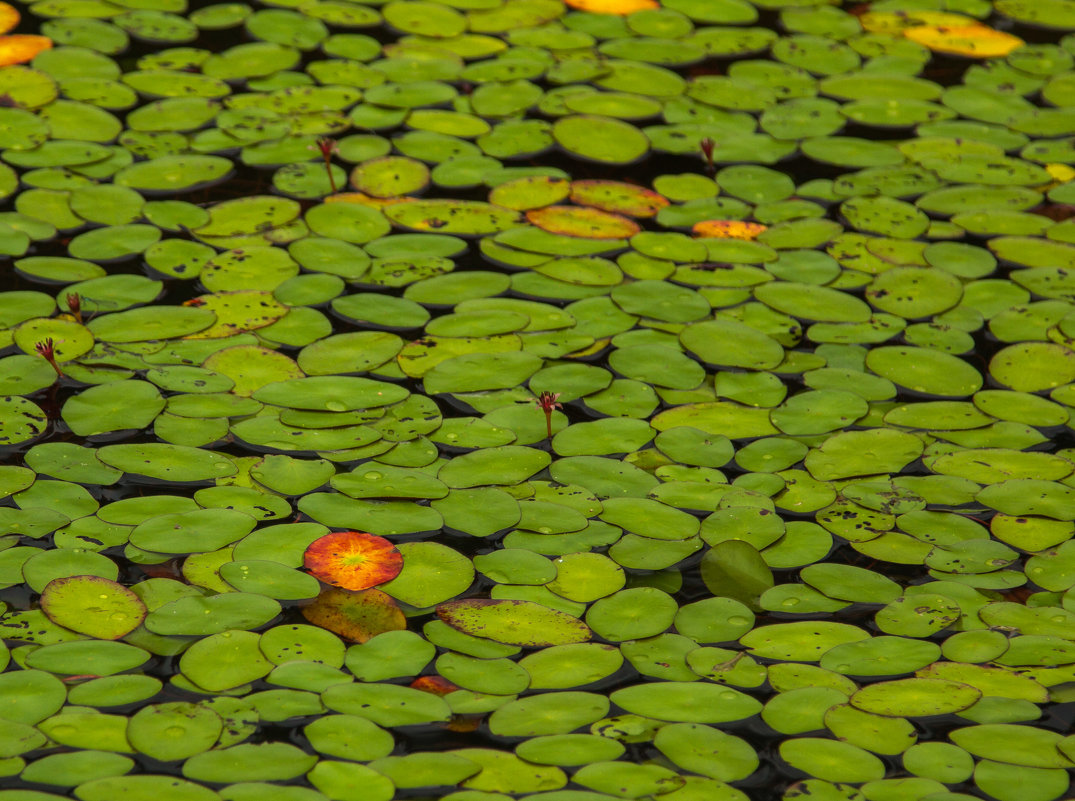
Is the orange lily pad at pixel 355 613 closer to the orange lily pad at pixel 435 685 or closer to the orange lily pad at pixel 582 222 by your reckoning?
the orange lily pad at pixel 435 685

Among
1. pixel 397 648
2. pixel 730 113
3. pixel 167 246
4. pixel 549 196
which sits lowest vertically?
pixel 397 648

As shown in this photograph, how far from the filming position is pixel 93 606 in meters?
2.43

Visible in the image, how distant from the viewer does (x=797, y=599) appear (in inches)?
101

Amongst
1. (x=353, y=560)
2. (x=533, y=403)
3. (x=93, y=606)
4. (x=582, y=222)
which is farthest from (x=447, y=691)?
(x=582, y=222)

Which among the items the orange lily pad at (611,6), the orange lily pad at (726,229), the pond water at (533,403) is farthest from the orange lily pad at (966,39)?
the orange lily pad at (726,229)

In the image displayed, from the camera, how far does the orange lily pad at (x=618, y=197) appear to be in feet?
12.1

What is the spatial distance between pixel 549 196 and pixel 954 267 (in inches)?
47.9

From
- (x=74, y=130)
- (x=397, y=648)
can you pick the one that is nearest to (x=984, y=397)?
(x=397, y=648)

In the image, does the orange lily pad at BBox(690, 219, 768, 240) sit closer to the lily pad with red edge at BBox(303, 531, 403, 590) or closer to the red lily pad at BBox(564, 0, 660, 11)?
the red lily pad at BBox(564, 0, 660, 11)

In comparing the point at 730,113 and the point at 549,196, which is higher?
the point at 730,113

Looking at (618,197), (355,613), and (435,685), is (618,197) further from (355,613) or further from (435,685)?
(435,685)

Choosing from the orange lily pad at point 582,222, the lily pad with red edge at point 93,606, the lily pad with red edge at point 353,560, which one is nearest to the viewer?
the lily pad with red edge at point 93,606

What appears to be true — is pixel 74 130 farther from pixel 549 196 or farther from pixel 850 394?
pixel 850 394

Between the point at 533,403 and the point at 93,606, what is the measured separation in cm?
114
